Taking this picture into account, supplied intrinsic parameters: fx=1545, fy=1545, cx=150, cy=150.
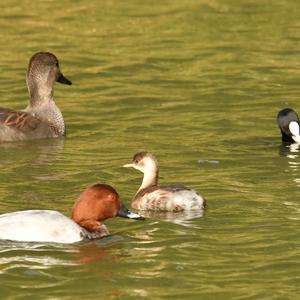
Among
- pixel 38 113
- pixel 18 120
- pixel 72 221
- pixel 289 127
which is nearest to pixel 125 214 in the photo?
pixel 72 221

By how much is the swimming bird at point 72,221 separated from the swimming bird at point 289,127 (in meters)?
4.75

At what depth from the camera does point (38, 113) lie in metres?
19.1

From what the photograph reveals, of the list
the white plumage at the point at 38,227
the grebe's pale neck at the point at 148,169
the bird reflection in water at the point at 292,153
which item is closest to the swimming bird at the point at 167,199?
the grebe's pale neck at the point at 148,169

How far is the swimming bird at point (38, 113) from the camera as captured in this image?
60.4ft

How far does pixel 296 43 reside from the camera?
78.4 feet

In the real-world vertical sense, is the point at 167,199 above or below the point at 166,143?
below

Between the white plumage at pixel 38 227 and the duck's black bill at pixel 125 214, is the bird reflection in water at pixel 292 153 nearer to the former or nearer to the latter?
the duck's black bill at pixel 125 214

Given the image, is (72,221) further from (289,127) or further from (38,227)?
(289,127)

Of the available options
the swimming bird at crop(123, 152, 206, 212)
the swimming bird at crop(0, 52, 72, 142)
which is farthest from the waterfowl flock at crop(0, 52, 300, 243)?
the swimming bird at crop(0, 52, 72, 142)

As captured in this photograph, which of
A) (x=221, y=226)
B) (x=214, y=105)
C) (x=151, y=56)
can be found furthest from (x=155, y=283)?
(x=151, y=56)

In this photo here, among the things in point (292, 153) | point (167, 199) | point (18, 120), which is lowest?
point (167, 199)

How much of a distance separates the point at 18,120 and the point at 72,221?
5605 mm

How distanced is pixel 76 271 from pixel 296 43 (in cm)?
1224

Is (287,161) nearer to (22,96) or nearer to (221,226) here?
(221,226)
